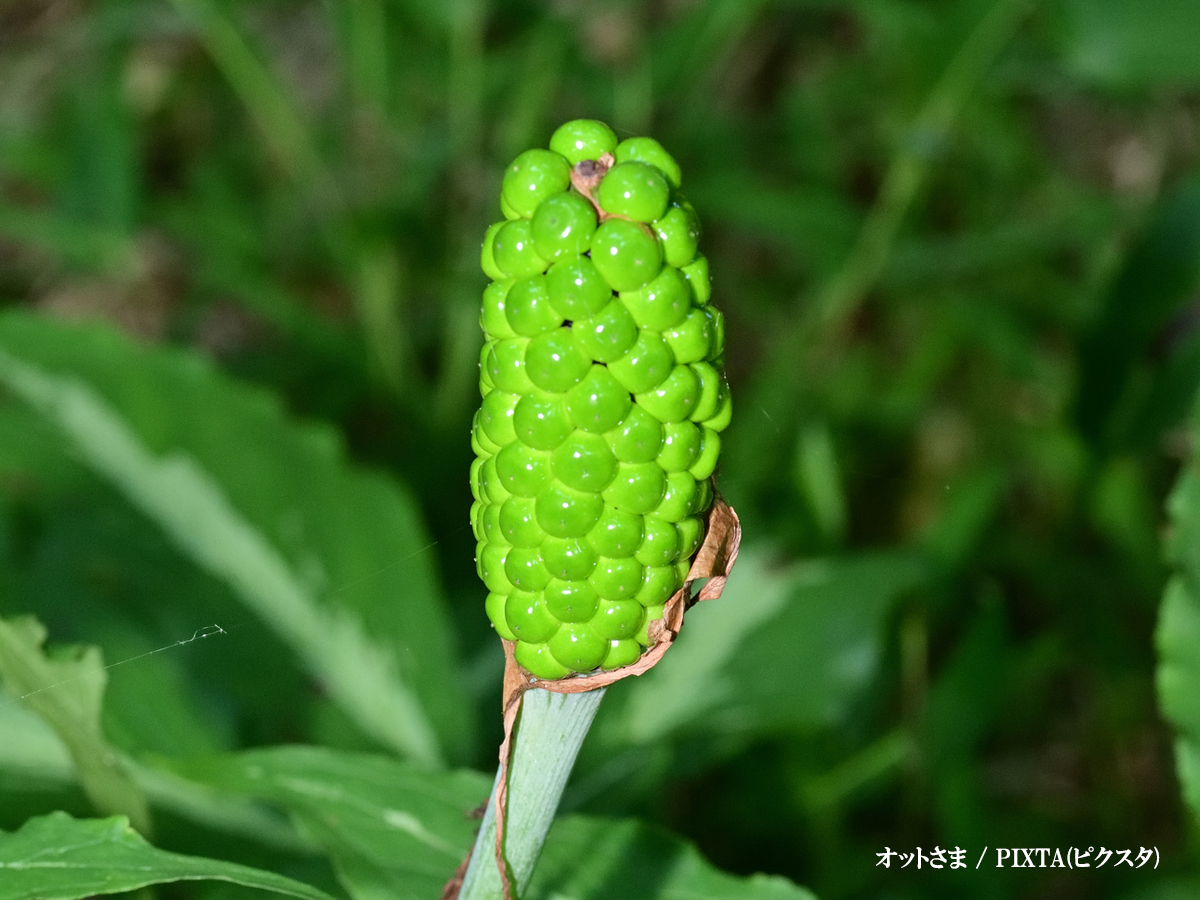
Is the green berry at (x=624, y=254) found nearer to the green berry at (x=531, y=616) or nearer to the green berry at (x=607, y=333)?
the green berry at (x=607, y=333)

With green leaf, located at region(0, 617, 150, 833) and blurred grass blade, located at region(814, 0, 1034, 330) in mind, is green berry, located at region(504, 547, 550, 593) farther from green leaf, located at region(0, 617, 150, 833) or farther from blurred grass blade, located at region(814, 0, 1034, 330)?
blurred grass blade, located at region(814, 0, 1034, 330)

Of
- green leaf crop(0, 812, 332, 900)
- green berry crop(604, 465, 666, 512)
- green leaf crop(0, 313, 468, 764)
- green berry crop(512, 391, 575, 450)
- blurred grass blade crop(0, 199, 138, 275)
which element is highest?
blurred grass blade crop(0, 199, 138, 275)

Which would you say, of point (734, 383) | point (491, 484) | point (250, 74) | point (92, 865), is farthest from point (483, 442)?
point (734, 383)

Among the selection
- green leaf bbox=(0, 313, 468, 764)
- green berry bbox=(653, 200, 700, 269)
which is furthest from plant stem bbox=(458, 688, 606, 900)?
green leaf bbox=(0, 313, 468, 764)

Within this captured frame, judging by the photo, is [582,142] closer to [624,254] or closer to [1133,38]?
[624,254]

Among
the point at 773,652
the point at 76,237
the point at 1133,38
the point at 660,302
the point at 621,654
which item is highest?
the point at 1133,38

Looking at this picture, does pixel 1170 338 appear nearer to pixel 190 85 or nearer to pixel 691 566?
pixel 691 566

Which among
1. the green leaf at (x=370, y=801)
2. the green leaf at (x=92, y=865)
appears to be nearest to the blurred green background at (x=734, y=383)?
the green leaf at (x=370, y=801)
